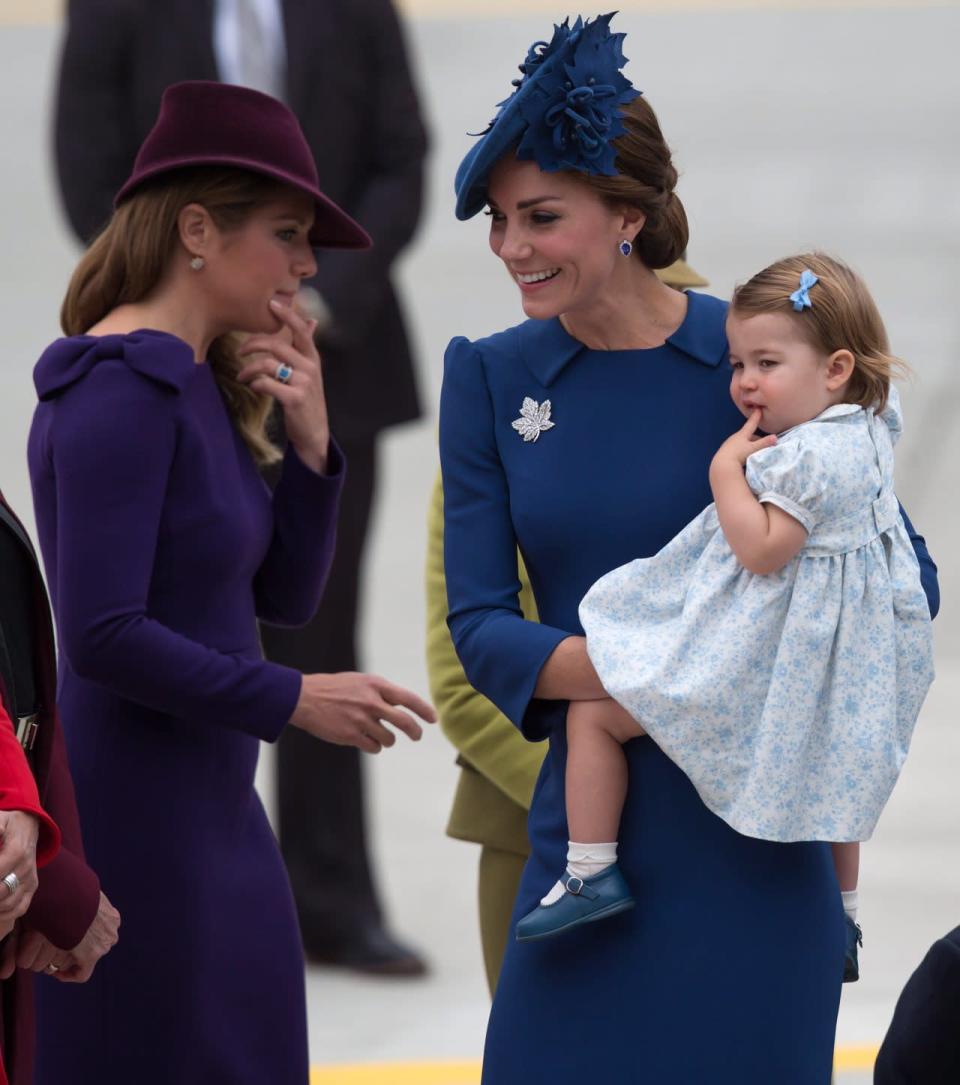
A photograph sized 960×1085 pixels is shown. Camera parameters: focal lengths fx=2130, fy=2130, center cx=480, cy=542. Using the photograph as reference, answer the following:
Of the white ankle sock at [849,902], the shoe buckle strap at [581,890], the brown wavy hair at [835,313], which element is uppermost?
the brown wavy hair at [835,313]

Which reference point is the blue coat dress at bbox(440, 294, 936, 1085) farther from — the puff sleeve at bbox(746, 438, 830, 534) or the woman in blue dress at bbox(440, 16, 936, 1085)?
the puff sleeve at bbox(746, 438, 830, 534)

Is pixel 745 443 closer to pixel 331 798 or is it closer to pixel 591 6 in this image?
pixel 331 798

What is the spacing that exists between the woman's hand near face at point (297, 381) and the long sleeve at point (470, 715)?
0.20 m

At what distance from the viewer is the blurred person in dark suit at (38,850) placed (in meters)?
2.39

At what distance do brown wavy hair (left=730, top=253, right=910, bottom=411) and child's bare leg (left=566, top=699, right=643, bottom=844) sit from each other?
0.45 m

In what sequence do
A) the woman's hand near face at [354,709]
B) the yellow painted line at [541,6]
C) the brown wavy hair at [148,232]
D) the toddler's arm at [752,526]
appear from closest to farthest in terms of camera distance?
the toddler's arm at [752,526] < the woman's hand near face at [354,709] < the brown wavy hair at [148,232] < the yellow painted line at [541,6]

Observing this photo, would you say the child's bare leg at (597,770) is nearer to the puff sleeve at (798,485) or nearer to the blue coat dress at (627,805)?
the blue coat dress at (627,805)

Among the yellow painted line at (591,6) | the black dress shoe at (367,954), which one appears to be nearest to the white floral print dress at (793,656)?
the black dress shoe at (367,954)

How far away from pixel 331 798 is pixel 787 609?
9.70 ft

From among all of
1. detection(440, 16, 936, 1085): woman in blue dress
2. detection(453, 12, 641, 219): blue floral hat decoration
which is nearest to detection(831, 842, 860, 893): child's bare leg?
detection(440, 16, 936, 1085): woman in blue dress

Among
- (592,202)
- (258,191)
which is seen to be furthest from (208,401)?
(592,202)

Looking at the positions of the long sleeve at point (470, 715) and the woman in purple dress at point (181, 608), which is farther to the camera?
the long sleeve at point (470, 715)

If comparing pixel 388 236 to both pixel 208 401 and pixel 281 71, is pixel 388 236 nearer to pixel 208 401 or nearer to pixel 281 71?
pixel 281 71

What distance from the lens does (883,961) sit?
498 cm
